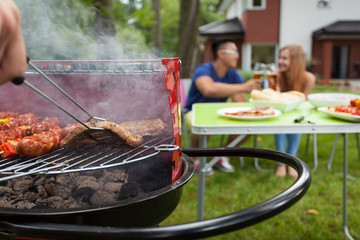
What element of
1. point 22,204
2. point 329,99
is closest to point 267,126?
point 329,99

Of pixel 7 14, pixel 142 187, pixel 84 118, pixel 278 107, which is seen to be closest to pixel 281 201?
pixel 142 187

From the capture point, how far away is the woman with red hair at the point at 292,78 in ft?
12.7

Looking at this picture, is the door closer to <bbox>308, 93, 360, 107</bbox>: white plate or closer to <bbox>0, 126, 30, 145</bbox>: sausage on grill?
<bbox>308, 93, 360, 107</bbox>: white plate

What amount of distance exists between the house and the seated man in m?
13.5

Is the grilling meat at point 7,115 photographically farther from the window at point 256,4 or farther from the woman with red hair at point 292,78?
the window at point 256,4

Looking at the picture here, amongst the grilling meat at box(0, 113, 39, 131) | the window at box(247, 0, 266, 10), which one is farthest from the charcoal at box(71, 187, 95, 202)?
the window at box(247, 0, 266, 10)

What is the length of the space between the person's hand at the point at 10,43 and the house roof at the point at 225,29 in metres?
17.9

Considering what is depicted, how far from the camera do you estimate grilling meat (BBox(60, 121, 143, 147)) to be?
46.6 inches

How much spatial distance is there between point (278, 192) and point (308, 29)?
618 inches

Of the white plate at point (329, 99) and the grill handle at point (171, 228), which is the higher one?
the grill handle at point (171, 228)

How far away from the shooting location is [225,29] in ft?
59.2

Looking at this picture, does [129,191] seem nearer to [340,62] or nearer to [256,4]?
[256,4]

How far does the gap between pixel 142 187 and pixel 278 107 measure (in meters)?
1.78

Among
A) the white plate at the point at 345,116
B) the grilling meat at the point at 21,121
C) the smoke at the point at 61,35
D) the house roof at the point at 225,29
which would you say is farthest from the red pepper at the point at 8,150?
the house roof at the point at 225,29
